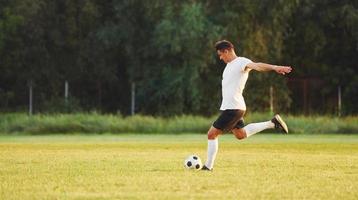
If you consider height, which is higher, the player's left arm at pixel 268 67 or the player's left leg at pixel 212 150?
the player's left arm at pixel 268 67

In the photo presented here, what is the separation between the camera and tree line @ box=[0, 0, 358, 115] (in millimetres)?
53969

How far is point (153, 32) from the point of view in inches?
2158

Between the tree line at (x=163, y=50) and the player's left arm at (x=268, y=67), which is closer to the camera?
the player's left arm at (x=268, y=67)

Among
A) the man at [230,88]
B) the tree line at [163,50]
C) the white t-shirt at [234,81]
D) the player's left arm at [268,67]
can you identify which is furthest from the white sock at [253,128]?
the tree line at [163,50]

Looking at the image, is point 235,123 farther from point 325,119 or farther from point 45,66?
point 45,66

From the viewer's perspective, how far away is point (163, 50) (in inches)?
2115

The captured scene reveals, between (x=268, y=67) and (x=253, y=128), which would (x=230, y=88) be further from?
(x=253, y=128)

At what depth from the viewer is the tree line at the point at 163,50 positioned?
54.0 meters

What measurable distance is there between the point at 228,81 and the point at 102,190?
4617 mm

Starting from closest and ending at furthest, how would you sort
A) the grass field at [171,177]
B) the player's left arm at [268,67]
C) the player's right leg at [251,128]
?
the grass field at [171,177]
the player's left arm at [268,67]
the player's right leg at [251,128]

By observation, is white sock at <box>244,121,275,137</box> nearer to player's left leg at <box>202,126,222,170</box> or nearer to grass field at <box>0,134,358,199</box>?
Result: grass field at <box>0,134,358,199</box>

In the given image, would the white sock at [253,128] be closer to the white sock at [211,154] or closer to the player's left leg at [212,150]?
the player's left leg at [212,150]

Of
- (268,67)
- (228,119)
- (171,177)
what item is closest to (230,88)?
(228,119)

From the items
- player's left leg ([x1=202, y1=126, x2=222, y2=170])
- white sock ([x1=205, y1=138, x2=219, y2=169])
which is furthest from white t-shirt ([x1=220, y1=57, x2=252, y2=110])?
white sock ([x1=205, y1=138, x2=219, y2=169])
